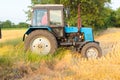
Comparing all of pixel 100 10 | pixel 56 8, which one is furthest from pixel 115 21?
pixel 56 8

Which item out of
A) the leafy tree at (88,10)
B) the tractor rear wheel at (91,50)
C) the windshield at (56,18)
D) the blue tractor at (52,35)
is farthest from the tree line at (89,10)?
the tractor rear wheel at (91,50)

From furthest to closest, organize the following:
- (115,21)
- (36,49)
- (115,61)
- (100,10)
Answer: (115,21) < (100,10) < (36,49) < (115,61)

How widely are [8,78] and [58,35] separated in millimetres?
6018

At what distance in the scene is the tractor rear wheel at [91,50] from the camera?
1492cm

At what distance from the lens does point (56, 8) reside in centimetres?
1532

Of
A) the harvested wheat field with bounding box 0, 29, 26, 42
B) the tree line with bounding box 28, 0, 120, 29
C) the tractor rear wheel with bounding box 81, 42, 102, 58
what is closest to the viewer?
the tractor rear wheel with bounding box 81, 42, 102, 58

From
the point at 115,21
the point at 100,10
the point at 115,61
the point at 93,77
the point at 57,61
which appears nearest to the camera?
the point at 93,77

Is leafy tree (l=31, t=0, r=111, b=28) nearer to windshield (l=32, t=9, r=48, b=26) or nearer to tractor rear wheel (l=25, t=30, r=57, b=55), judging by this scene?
windshield (l=32, t=9, r=48, b=26)

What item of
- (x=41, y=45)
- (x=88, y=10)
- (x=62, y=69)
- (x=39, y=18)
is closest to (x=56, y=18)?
(x=39, y=18)

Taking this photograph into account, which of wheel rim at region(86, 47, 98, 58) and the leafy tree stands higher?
the leafy tree

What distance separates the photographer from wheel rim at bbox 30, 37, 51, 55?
48.4 ft

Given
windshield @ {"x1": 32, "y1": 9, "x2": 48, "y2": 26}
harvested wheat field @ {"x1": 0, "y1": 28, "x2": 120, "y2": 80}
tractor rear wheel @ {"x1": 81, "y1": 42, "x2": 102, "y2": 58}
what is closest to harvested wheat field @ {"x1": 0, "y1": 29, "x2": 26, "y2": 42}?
windshield @ {"x1": 32, "y1": 9, "x2": 48, "y2": 26}

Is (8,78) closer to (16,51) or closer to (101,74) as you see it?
(101,74)

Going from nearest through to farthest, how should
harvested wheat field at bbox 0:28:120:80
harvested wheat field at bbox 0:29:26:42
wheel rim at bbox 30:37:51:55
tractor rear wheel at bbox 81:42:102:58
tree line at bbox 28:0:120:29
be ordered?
harvested wheat field at bbox 0:28:120:80 → wheel rim at bbox 30:37:51:55 → tractor rear wheel at bbox 81:42:102:58 → harvested wheat field at bbox 0:29:26:42 → tree line at bbox 28:0:120:29
